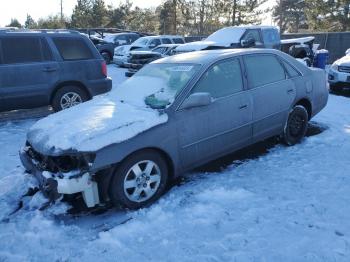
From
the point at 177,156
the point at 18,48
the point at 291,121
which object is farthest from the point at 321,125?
the point at 18,48

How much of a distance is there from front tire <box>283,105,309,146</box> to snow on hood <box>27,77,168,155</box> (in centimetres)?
219

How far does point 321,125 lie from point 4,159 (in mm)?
5354

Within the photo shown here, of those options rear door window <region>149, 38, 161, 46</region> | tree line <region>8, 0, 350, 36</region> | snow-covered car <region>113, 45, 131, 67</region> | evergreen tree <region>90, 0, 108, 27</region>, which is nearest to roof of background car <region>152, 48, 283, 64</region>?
snow-covered car <region>113, 45, 131, 67</region>

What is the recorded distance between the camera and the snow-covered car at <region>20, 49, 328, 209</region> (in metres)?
3.87

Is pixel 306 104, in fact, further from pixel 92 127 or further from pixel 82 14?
pixel 82 14

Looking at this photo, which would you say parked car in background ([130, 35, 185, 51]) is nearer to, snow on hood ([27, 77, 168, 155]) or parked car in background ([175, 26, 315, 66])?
parked car in background ([175, 26, 315, 66])

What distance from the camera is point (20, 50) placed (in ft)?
24.6

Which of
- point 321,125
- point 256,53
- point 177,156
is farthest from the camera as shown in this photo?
point 321,125

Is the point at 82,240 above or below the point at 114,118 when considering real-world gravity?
below

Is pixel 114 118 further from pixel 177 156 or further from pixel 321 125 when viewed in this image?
pixel 321 125

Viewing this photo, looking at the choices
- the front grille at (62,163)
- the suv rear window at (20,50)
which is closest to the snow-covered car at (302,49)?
the suv rear window at (20,50)

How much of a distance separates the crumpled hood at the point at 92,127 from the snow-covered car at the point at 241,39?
31.4ft

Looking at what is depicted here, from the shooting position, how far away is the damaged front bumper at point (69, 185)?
372 cm

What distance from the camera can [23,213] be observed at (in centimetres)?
411
